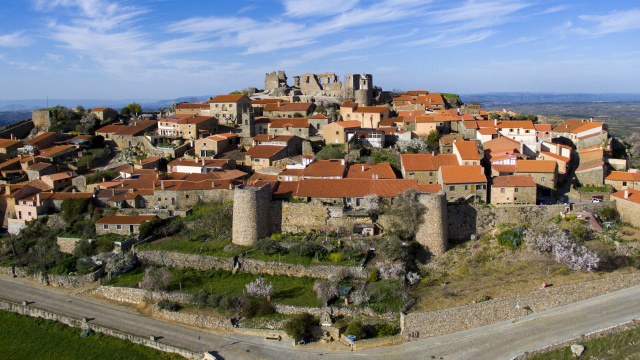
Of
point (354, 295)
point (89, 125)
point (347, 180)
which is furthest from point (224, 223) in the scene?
point (89, 125)

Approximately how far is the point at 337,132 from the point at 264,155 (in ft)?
20.9

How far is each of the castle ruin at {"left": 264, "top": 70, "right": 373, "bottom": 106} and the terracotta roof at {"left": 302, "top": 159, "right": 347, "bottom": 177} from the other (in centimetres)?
1833

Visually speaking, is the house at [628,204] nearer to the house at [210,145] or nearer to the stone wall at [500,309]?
the stone wall at [500,309]

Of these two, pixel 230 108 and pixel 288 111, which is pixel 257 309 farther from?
pixel 230 108

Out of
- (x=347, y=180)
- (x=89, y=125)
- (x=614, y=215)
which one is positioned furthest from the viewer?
(x=89, y=125)

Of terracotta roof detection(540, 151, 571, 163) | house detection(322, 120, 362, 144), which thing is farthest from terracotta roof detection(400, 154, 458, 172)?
house detection(322, 120, 362, 144)

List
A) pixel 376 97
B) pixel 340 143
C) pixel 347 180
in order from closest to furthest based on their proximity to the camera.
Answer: pixel 347 180
pixel 340 143
pixel 376 97

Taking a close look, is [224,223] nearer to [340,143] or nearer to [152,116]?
[340,143]

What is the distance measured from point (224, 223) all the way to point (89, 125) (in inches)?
1057

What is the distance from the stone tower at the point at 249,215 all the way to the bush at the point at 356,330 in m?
7.46

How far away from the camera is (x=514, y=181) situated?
25641mm

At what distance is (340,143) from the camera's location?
1441 inches

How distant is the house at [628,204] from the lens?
23.7 meters

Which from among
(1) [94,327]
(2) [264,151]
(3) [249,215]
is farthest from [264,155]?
(1) [94,327]
